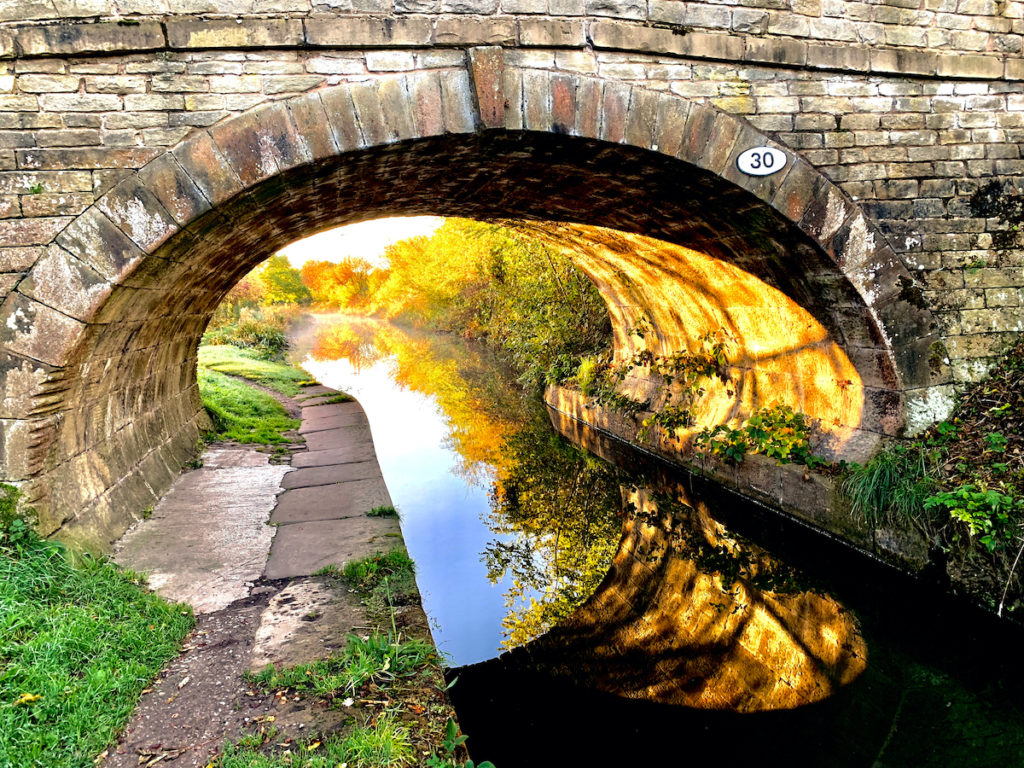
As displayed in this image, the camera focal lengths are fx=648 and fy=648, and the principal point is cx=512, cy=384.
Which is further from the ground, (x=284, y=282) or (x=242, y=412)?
(x=284, y=282)

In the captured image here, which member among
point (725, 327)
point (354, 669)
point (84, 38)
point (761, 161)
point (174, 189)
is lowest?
point (354, 669)

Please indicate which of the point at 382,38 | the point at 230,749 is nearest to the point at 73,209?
the point at 382,38

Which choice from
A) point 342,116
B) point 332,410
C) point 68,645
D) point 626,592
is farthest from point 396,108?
point 332,410

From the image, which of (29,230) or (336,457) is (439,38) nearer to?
(29,230)

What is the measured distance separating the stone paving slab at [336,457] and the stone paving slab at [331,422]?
1.49 metres

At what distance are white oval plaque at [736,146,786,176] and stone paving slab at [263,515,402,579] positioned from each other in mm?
3485

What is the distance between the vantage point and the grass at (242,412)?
8.19 m

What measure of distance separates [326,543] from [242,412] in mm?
5474

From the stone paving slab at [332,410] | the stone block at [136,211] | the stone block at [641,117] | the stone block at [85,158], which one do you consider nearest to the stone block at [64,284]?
the stone block at [136,211]

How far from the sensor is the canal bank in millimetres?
2539

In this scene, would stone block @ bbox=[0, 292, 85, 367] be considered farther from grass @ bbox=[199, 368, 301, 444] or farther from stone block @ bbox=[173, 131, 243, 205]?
grass @ bbox=[199, 368, 301, 444]

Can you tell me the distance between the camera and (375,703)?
2727 millimetres

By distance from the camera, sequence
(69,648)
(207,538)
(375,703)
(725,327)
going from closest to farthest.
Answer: (375,703), (69,648), (207,538), (725,327)

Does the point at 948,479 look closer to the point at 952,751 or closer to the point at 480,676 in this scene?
the point at 952,751
